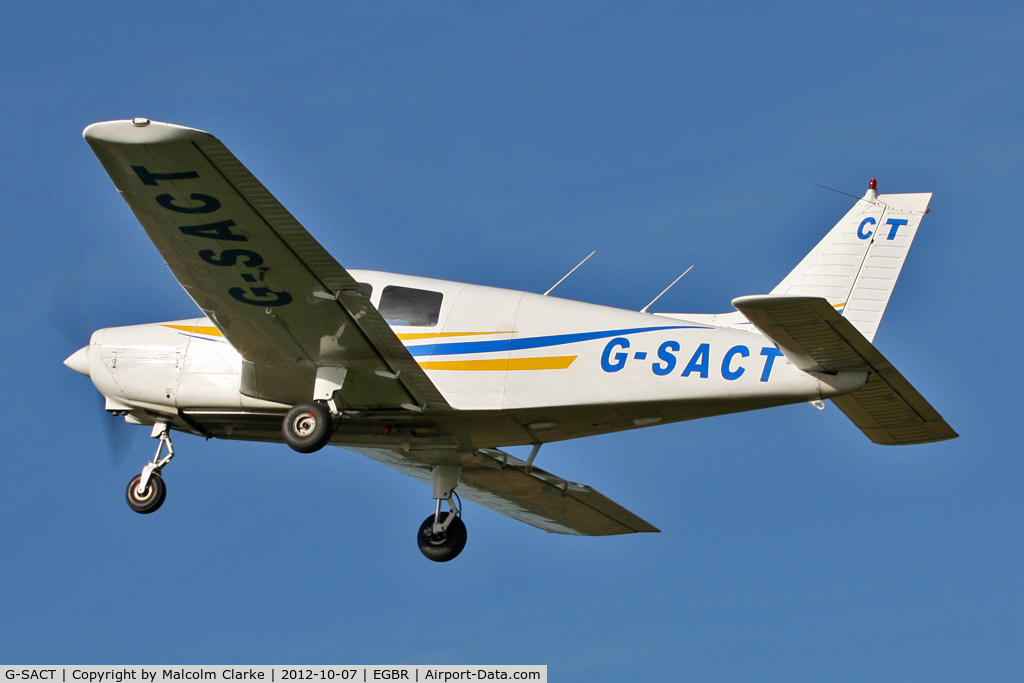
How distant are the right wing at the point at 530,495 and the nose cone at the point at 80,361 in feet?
11.2

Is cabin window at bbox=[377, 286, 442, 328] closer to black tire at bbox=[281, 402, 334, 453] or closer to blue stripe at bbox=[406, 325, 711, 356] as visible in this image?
blue stripe at bbox=[406, 325, 711, 356]

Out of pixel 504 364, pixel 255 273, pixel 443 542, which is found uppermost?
pixel 255 273

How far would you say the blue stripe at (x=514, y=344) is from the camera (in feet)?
41.6

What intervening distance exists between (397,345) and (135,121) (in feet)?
11.6

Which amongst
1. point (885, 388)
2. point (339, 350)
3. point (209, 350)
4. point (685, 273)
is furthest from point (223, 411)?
point (885, 388)

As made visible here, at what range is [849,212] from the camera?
1283 cm

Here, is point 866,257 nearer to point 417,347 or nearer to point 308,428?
point 417,347

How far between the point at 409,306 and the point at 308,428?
1763 mm

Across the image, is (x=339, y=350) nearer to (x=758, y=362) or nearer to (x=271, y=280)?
(x=271, y=280)

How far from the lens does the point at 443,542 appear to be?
1556cm

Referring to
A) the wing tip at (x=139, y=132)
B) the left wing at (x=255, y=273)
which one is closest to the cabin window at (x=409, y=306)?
the left wing at (x=255, y=273)

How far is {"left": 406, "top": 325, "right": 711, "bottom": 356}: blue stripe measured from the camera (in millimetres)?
12680

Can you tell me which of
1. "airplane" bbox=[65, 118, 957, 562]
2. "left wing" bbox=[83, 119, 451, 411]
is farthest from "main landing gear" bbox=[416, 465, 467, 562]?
"left wing" bbox=[83, 119, 451, 411]

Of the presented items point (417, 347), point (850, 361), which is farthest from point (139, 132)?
point (850, 361)
